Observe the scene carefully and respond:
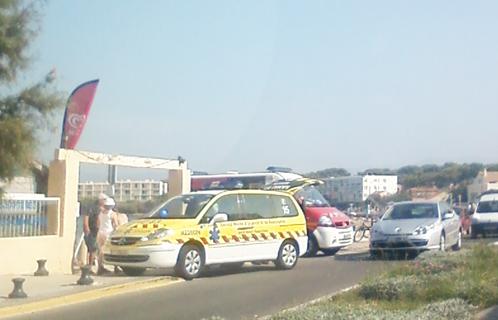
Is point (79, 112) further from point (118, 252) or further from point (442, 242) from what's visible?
point (442, 242)

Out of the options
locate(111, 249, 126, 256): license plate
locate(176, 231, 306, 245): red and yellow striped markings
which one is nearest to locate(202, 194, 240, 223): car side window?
locate(176, 231, 306, 245): red and yellow striped markings

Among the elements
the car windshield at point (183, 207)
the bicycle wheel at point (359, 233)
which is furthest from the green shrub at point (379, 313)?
the bicycle wheel at point (359, 233)

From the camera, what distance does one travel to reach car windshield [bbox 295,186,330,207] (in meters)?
22.8

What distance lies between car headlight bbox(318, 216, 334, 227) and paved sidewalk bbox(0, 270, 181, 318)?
602 centimetres

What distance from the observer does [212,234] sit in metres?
16.9

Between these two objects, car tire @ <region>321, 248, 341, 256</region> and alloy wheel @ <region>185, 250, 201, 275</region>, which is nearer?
alloy wheel @ <region>185, 250, 201, 275</region>

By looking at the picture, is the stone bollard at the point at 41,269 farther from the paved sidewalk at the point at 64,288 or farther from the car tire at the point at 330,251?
the car tire at the point at 330,251

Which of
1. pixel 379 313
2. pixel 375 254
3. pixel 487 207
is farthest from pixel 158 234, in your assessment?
pixel 487 207

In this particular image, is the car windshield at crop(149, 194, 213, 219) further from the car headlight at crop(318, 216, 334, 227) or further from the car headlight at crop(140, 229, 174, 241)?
the car headlight at crop(318, 216, 334, 227)

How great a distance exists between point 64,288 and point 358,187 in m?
24.9

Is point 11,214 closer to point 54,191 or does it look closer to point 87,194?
point 54,191

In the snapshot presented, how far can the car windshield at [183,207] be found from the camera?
55.8ft

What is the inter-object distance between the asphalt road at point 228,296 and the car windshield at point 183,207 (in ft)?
4.44

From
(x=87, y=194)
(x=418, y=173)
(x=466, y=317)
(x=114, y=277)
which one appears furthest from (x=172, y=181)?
(x=418, y=173)
